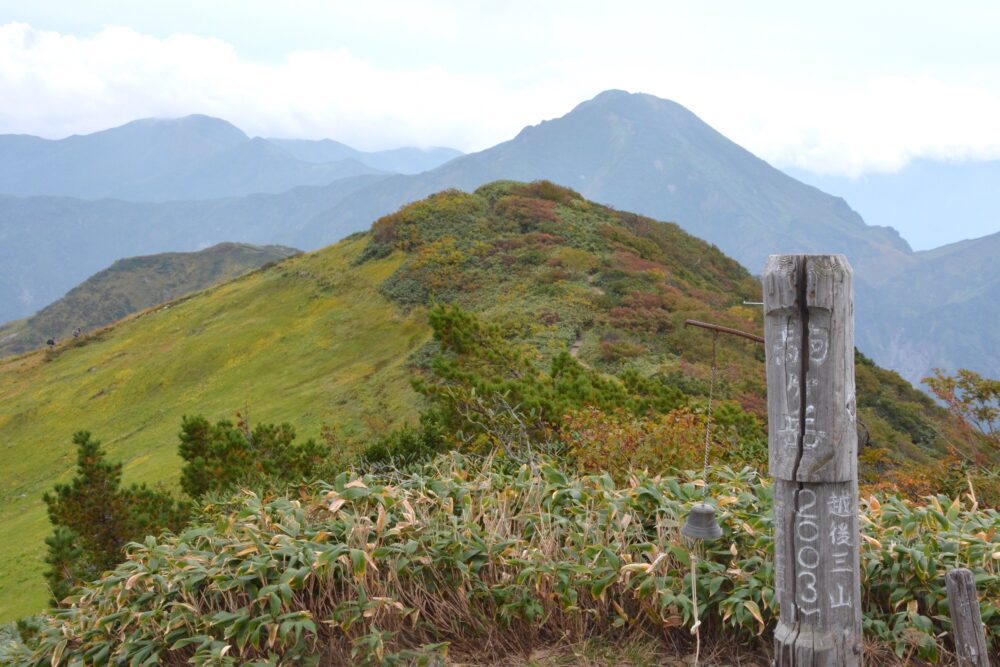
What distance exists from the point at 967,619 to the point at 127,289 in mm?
112878

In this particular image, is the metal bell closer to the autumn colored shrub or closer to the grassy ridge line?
the autumn colored shrub

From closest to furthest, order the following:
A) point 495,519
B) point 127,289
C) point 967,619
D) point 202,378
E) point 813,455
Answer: point 813,455, point 967,619, point 495,519, point 202,378, point 127,289

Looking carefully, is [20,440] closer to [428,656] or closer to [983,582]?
[428,656]

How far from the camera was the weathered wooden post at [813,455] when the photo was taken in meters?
2.68

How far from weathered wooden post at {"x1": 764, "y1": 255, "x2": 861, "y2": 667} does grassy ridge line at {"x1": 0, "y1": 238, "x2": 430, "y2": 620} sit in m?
12.7

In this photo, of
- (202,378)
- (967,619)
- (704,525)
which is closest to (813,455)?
(704,525)

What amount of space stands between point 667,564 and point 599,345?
12491 millimetres

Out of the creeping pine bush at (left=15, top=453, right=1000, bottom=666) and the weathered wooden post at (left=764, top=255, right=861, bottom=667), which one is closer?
the weathered wooden post at (left=764, top=255, right=861, bottom=667)

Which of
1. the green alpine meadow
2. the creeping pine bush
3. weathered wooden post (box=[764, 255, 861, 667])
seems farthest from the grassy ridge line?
weathered wooden post (box=[764, 255, 861, 667])

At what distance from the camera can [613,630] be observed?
425 cm

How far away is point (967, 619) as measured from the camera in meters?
3.28

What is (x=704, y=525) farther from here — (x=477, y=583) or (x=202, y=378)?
(x=202, y=378)

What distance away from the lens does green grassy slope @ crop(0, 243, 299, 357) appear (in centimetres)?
8943

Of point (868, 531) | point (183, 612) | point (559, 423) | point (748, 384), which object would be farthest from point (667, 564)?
point (748, 384)
